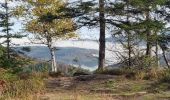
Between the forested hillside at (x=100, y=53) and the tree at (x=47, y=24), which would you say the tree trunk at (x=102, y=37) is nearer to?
the forested hillside at (x=100, y=53)

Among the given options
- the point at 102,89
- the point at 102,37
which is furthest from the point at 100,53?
the point at 102,89

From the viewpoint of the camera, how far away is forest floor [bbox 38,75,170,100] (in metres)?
16.6

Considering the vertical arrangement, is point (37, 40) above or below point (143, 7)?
below

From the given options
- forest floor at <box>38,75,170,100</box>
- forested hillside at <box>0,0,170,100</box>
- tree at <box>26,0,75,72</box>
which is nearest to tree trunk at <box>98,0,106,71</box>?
forested hillside at <box>0,0,170,100</box>

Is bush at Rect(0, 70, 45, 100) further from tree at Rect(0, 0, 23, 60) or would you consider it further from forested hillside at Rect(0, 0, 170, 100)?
tree at Rect(0, 0, 23, 60)

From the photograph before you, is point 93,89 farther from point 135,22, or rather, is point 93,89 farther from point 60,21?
point 60,21

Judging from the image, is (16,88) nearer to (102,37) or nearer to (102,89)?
(102,89)

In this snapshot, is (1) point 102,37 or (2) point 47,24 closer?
(1) point 102,37

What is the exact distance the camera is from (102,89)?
63.9 feet

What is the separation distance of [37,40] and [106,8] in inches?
736

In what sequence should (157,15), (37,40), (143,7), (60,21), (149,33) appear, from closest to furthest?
1. (143,7)
2. (149,33)
3. (157,15)
4. (60,21)
5. (37,40)

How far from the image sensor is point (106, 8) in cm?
2986

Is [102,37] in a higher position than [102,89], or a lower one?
lower

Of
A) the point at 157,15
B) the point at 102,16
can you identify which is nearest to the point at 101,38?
the point at 102,16
